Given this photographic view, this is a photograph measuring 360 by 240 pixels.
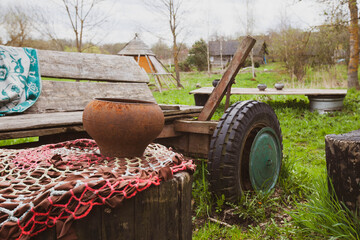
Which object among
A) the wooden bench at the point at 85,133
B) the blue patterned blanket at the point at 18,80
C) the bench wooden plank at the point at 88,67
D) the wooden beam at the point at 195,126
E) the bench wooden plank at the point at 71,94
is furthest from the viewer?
the bench wooden plank at the point at 88,67

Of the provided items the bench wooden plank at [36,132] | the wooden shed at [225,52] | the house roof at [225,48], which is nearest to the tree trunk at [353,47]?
the bench wooden plank at [36,132]

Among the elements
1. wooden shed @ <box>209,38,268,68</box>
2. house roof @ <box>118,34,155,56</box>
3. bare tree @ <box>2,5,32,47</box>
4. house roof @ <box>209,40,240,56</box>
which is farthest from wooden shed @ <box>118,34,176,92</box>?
house roof @ <box>209,40,240,56</box>

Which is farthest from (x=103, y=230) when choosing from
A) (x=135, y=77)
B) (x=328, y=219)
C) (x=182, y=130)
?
(x=135, y=77)

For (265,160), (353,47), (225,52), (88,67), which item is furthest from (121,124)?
(225,52)

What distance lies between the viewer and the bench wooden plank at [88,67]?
3.20 metres

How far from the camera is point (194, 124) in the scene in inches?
109

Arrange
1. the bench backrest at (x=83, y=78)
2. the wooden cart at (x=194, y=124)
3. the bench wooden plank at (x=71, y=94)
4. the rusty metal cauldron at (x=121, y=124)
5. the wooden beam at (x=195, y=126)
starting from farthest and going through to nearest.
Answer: the bench backrest at (x=83, y=78), the bench wooden plank at (x=71, y=94), the wooden beam at (x=195, y=126), the wooden cart at (x=194, y=124), the rusty metal cauldron at (x=121, y=124)

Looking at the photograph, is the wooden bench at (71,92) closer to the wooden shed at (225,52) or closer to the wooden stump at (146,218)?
the wooden stump at (146,218)

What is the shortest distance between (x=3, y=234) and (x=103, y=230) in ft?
1.01

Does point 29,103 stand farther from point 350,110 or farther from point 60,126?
point 350,110

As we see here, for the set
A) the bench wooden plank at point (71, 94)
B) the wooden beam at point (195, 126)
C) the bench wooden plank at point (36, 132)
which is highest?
the bench wooden plank at point (71, 94)

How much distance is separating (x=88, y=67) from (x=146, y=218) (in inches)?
108

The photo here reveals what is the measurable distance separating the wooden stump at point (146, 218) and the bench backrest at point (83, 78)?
6.79 feet

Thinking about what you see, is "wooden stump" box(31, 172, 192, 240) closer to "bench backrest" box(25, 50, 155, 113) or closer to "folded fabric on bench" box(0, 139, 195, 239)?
"folded fabric on bench" box(0, 139, 195, 239)
